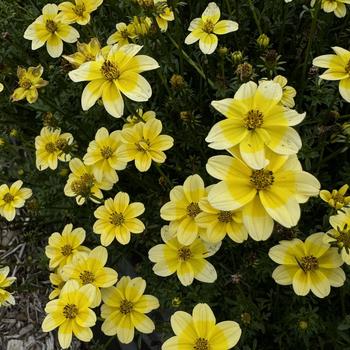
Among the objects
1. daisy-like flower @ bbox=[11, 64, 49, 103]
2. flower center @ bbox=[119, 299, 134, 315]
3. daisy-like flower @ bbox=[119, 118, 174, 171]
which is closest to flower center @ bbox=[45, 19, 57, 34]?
daisy-like flower @ bbox=[11, 64, 49, 103]

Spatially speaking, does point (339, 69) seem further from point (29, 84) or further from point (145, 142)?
point (29, 84)

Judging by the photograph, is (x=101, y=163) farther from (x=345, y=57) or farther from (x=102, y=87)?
(x=345, y=57)

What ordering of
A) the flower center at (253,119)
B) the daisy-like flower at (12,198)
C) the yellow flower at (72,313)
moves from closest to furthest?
the flower center at (253,119) < the yellow flower at (72,313) < the daisy-like flower at (12,198)

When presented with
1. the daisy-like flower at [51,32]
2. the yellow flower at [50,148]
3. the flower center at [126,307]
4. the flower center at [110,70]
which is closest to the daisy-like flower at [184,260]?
the flower center at [126,307]

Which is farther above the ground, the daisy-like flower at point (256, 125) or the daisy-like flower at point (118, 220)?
the daisy-like flower at point (256, 125)

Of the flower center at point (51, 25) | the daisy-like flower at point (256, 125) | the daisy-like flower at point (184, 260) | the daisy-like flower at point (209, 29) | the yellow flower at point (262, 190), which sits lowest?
the daisy-like flower at point (184, 260)

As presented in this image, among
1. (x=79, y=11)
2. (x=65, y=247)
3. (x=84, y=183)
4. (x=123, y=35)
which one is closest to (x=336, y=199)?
(x=84, y=183)

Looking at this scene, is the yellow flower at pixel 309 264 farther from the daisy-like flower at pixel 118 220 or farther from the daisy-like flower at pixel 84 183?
the daisy-like flower at pixel 84 183
